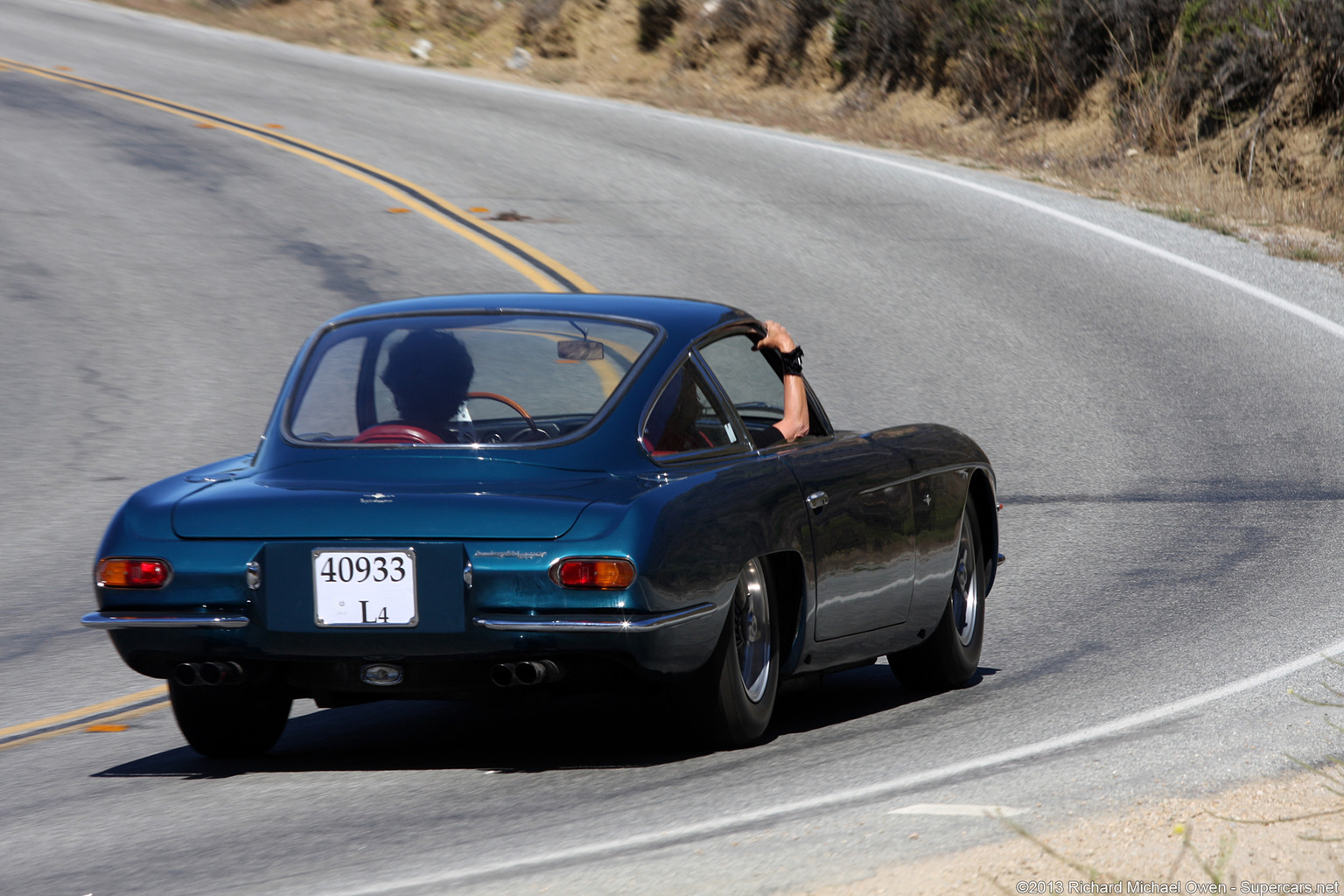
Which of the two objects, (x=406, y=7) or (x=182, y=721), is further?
(x=406, y=7)

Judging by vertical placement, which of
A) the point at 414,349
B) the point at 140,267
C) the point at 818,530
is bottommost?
the point at 140,267

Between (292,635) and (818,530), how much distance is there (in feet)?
5.58

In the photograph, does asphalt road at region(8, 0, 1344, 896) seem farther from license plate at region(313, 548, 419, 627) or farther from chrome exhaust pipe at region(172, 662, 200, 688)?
license plate at region(313, 548, 419, 627)

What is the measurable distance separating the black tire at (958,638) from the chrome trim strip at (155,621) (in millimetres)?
2601

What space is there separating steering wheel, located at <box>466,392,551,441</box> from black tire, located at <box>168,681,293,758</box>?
1114 mm

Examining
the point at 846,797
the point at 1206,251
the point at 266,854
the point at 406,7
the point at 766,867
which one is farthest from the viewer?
Answer: the point at 406,7

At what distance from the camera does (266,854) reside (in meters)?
4.33

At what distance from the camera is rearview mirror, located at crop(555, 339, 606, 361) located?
5.52m

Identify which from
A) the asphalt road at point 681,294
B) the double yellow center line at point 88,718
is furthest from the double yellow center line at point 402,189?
the double yellow center line at point 88,718

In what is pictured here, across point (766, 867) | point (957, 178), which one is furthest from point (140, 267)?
point (766, 867)

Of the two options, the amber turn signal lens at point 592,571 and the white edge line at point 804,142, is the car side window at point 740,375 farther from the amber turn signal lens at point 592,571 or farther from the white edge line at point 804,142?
the white edge line at point 804,142

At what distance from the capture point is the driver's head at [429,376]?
5395 mm

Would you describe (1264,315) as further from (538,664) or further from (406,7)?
(406,7)

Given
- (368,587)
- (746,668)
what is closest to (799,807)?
(746,668)
